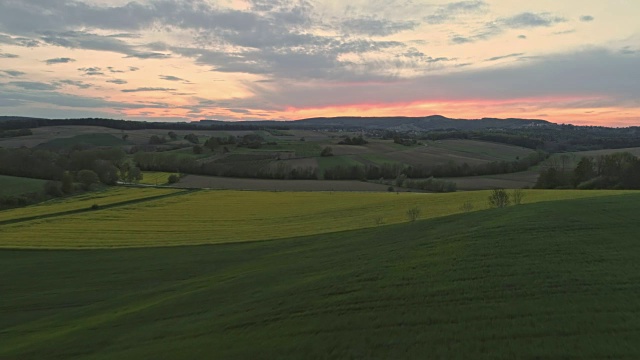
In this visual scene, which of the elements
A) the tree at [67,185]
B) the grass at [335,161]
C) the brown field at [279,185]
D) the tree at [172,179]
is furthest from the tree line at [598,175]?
the tree at [67,185]

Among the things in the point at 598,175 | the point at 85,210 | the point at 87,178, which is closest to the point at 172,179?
the point at 87,178

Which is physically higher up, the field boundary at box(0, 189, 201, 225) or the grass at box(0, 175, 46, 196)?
the grass at box(0, 175, 46, 196)

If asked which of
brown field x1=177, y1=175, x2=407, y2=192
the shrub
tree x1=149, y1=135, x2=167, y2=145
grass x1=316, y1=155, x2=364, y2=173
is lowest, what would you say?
brown field x1=177, y1=175, x2=407, y2=192

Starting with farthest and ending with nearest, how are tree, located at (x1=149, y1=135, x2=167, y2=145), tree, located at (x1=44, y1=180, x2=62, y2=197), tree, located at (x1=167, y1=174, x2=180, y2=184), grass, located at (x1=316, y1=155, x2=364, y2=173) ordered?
tree, located at (x1=149, y1=135, x2=167, y2=145)
grass, located at (x1=316, y1=155, x2=364, y2=173)
tree, located at (x1=167, y1=174, x2=180, y2=184)
tree, located at (x1=44, y1=180, x2=62, y2=197)

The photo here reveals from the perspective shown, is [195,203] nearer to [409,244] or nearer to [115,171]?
[115,171]

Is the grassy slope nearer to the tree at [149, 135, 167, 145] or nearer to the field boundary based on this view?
the field boundary

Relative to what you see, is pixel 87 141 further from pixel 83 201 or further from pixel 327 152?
pixel 83 201

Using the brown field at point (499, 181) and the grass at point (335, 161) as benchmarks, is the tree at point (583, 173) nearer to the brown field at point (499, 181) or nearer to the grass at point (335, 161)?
the brown field at point (499, 181)

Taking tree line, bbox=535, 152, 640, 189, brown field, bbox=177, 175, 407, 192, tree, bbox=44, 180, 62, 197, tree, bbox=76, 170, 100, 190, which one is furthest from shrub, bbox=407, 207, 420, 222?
tree, bbox=76, 170, 100, 190
